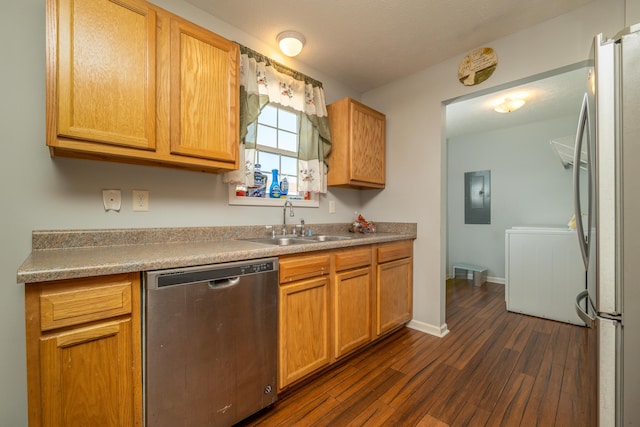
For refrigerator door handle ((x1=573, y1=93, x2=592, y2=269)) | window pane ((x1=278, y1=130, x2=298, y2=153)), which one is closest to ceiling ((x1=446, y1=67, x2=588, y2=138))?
refrigerator door handle ((x1=573, y1=93, x2=592, y2=269))

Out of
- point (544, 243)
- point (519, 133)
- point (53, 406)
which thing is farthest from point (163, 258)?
point (519, 133)

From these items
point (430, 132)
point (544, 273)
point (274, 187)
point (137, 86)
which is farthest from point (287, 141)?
point (544, 273)

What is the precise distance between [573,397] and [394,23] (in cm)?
276

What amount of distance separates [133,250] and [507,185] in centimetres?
498

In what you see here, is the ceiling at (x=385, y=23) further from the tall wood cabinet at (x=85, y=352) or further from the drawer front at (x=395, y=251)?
the tall wood cabinet at (x=85, y=352)

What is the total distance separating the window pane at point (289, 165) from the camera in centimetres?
244

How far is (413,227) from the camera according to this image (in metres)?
2.66

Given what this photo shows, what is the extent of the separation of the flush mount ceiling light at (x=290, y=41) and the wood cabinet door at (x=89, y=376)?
2129 mm

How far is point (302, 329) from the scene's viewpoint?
165 cm

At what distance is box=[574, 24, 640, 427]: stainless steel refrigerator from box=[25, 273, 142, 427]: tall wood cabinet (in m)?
1.78

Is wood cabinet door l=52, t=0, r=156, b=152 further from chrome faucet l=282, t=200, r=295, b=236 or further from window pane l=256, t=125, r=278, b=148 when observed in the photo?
chrome faucet l=282, t=200, r=295, b=236

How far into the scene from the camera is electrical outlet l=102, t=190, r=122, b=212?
1487 millimetres

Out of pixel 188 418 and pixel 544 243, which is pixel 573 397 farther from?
pixel 188 418

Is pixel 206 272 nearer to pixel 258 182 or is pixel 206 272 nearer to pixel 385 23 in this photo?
pixel 258 182
